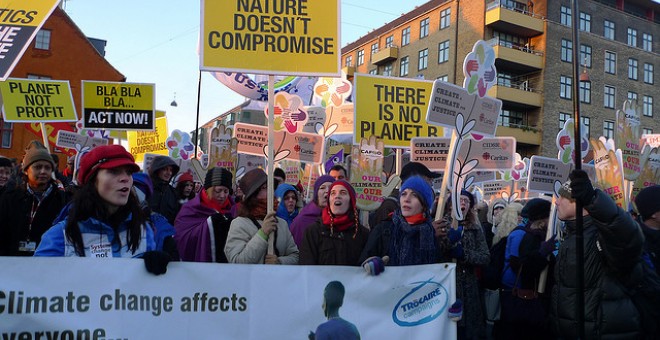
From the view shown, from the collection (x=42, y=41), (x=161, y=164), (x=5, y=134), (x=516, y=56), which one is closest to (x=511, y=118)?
(x=516, y=56)

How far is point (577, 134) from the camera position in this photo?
3285 mm

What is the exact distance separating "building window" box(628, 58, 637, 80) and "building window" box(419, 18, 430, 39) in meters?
15.2

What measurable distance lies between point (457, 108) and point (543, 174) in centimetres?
311

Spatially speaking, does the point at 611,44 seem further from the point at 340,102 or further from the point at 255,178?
the point at 255,178

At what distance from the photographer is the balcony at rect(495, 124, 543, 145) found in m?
38.9

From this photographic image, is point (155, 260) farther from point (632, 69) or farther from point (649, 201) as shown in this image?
point (632, 69)

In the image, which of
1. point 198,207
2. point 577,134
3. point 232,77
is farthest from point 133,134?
point 577,134

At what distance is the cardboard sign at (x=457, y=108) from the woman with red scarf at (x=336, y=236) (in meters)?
1.63

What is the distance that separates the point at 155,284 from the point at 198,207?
1849 millimetres

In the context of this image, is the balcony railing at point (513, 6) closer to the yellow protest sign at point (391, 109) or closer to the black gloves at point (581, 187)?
the yellow protest sign at point (391, 109)

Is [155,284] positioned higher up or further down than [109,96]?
further down

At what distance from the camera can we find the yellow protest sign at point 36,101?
9867 millimetres

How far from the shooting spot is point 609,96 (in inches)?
1711

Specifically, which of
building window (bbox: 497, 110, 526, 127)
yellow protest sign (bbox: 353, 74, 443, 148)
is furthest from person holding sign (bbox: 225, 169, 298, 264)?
building window (bbox: 497, 110, 526, 127)
